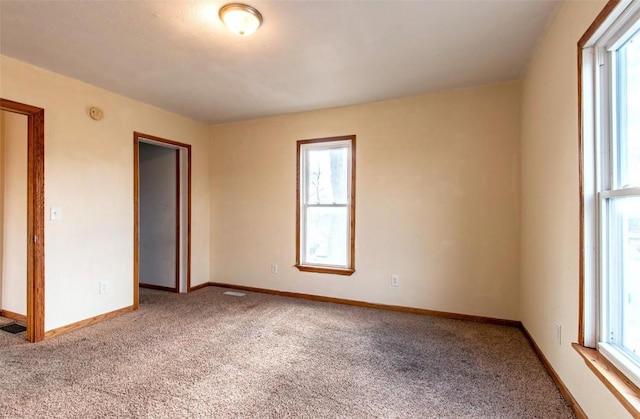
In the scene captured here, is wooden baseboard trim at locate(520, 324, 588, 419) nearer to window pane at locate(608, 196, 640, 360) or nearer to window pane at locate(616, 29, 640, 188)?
window pane at locate(608, 196, 640, 360)

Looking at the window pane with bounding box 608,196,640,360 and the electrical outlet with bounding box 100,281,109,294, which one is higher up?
the window pane with bounding box 608,196,640,360

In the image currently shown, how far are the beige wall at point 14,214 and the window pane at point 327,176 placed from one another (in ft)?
10.1

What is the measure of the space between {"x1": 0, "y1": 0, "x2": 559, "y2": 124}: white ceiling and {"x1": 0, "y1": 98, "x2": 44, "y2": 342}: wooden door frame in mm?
595

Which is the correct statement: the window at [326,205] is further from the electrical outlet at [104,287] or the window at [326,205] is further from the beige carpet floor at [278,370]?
the electrical outlet at [104,287]

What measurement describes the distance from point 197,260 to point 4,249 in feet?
6.66

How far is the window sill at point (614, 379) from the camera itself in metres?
1.22

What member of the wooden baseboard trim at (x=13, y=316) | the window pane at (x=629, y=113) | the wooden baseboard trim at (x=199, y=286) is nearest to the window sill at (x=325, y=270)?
the wooden baseboard trim at (x=199, y=286)

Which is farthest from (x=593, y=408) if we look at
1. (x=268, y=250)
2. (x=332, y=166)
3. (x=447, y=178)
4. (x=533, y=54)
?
(x=268, y=250)

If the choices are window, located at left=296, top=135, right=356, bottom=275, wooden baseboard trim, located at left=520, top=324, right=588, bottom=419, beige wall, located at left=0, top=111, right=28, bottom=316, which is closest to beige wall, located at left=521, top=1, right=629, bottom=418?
wooden baseboard trim, located at left=520, top=324, right=588, bottom=419

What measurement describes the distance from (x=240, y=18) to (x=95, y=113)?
218cm

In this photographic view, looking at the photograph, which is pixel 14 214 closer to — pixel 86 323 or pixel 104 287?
pixel 104 287

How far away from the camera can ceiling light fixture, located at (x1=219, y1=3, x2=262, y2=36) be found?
1917mm

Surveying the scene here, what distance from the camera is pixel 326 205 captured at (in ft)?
13.2

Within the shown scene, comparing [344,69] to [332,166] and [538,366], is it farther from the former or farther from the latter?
[538,366]
